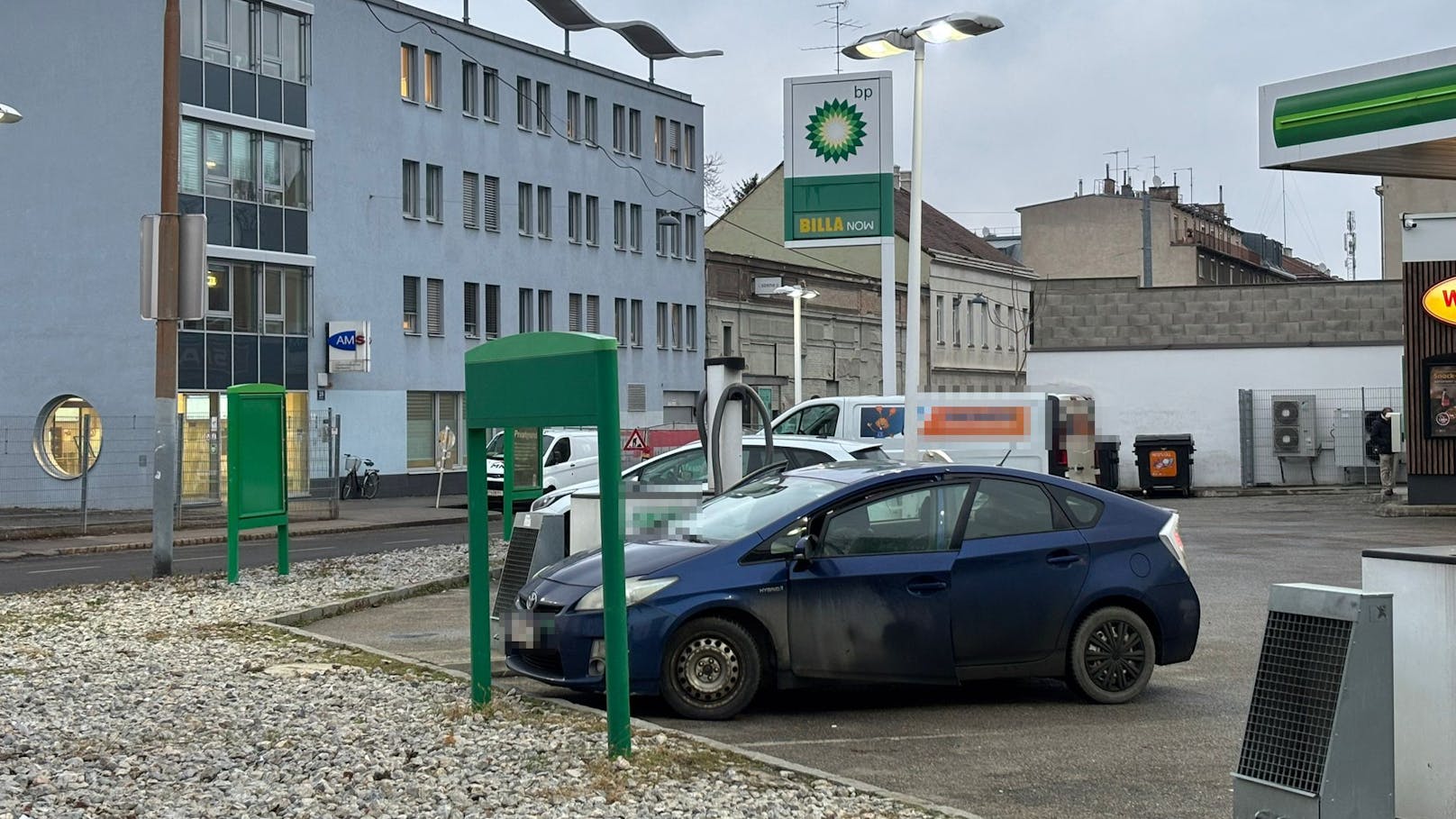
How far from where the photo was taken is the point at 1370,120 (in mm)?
9070

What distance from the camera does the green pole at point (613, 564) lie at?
8172 mm

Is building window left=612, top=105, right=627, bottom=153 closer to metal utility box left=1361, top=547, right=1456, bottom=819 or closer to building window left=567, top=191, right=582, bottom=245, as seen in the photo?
building window left=567, top=191, right=582, bottom=245

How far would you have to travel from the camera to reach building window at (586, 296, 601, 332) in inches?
2247

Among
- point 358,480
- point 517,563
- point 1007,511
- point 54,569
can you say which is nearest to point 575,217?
point 358,480

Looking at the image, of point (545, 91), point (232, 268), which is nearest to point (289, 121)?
point (232, 268)

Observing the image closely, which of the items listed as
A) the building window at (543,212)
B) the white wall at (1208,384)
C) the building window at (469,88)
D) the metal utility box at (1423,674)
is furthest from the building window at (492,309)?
the metal utility box at (1423,674)

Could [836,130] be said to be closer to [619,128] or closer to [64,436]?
[64,436]

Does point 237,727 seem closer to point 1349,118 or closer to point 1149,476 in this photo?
point 1349,118

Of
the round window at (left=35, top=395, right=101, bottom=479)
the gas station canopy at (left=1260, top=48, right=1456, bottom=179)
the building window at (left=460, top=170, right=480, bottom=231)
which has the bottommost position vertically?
the round window at (left=35, top=395, right=101, bottom=479)

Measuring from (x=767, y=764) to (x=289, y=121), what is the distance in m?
38.7

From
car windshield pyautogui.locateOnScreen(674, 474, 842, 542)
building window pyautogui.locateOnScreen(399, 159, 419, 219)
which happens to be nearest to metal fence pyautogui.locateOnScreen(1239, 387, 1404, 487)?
building window pyautogui.locateOnScreen(399, 159, 419, 219)

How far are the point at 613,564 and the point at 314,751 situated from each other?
1668 mm

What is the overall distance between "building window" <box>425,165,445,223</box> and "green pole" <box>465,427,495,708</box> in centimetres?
4090

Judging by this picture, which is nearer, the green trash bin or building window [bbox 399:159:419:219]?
the green trash bin
